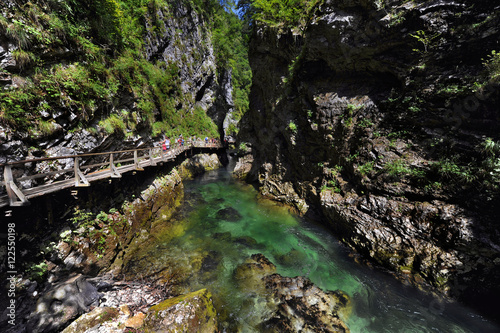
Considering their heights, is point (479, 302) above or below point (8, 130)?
below

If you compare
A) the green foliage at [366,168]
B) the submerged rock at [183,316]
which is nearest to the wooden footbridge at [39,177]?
the submerged rock at [183,316]

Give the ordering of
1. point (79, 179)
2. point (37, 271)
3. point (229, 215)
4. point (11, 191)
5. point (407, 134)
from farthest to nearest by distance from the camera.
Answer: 1. point (229, 215)
2. point (407, 134)
3. point (79, 179)
4. point (37, 271)
5. point (11, 191)

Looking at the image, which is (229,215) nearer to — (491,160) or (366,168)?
(366,168)

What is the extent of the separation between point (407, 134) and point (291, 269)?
870 centimetres

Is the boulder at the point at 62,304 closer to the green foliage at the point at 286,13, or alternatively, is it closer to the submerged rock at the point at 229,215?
the submerged rock at the point at 229,215

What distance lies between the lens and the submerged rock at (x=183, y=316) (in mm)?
4586

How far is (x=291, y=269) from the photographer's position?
26.1ft

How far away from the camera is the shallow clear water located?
5688 millimetres

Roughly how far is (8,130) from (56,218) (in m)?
3.07

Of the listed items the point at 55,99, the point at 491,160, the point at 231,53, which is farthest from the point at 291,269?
the point at 231,53

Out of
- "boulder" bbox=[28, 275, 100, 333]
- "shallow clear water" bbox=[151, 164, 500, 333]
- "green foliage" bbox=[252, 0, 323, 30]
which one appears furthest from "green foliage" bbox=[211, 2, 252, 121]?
"boulder" bbox=[28, 275, 100, 333]

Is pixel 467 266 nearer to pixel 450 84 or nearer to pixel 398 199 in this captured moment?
pixel 398 199

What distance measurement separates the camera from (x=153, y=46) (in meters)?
21.7

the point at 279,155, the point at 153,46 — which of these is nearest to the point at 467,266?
the point at 279,155
